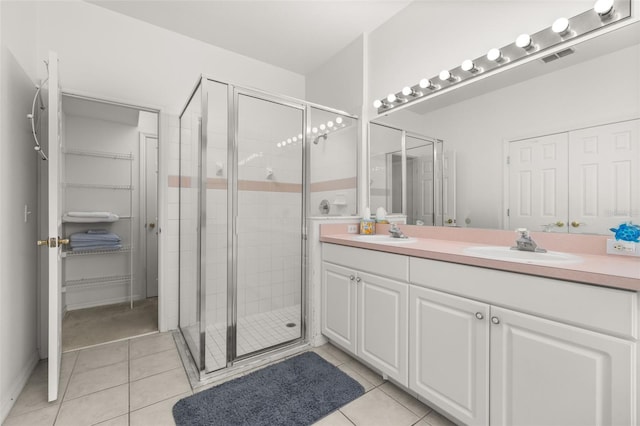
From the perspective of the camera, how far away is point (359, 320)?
1.88 meters

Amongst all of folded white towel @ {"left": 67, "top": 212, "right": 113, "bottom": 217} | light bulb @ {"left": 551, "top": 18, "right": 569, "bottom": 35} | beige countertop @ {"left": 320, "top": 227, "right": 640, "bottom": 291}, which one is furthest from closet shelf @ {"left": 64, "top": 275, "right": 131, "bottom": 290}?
light bulb @ {"left": 551, "top": 18, "right": 569, "bottom": 35}

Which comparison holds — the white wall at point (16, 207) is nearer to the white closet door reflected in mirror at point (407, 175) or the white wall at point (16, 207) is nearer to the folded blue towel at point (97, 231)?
the folded blue towel at point (97, 231)

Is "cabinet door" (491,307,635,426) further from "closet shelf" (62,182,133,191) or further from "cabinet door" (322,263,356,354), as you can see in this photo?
"closet shelf" (62,182,133,191)

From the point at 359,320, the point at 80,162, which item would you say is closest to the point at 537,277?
the point at 359,320

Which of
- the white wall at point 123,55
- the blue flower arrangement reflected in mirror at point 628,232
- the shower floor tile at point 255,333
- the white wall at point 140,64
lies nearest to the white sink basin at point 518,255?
the blue flower arrangement reflected in mirror at point 628,232

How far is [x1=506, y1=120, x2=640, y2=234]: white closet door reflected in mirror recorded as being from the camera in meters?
1.28

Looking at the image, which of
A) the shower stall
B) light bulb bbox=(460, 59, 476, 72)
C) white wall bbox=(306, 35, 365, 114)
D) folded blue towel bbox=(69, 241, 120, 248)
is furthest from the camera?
folded blue towel bbox=(69, 241, 120, 248)

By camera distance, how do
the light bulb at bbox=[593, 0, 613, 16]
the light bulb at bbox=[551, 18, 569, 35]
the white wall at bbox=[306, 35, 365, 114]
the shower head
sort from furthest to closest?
the white wall at bbox=[306, 35, 365, 114] < the shower head < the light bulb at bbox=[551, 18, 569, 35] < the light bulb at bbox=[593, 0, 613, 16]

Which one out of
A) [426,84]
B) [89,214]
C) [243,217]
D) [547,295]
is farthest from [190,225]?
[547,295]

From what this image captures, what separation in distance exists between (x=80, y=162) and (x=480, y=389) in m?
4.15

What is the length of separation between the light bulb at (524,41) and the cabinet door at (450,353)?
4.64 feet

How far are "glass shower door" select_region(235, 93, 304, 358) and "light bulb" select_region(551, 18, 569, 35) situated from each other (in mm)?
1620

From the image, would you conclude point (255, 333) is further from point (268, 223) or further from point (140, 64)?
point (140, 64)

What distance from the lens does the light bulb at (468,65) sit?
5.97 ft
